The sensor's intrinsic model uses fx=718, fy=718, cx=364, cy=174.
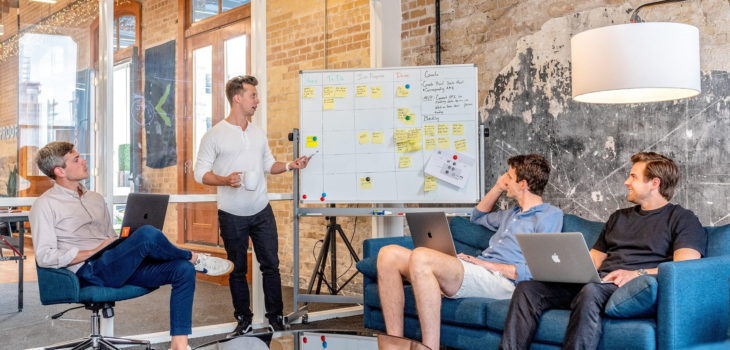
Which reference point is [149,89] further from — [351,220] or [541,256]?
[541,256]

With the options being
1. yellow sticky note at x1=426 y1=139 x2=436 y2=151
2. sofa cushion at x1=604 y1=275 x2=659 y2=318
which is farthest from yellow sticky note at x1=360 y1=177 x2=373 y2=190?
sofa cushion at x1=604 y1=275 x2=659 y2=318

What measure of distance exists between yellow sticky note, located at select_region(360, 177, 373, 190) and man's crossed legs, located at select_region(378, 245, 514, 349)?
1.13m

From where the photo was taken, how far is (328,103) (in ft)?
16.8

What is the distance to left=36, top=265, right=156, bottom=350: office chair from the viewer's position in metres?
3.56

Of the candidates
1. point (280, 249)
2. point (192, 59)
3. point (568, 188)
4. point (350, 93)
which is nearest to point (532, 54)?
point (568, 188)

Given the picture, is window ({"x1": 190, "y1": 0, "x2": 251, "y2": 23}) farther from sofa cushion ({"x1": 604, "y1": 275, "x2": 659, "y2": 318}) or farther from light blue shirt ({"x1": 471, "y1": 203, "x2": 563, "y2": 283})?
sofa cushion ({"x1": 604, "y1": 275, "x2": 659, "y2": 318})

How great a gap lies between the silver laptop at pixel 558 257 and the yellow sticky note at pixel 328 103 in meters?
2.14

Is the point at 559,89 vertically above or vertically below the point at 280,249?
above

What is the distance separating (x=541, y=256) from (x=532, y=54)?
1906 millimetres

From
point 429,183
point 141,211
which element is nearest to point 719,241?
point 429,183

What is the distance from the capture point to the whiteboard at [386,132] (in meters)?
4.91

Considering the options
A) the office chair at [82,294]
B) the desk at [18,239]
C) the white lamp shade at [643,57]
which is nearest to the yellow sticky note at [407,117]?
the white lamp shade at [643,57]

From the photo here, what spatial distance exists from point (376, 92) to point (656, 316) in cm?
264

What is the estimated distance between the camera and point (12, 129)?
167 inches
